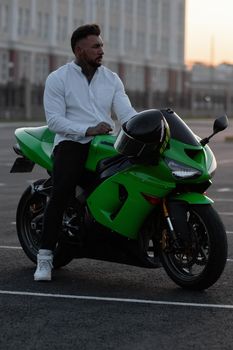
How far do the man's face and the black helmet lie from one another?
685 mm

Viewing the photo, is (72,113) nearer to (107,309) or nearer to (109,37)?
(107,309)

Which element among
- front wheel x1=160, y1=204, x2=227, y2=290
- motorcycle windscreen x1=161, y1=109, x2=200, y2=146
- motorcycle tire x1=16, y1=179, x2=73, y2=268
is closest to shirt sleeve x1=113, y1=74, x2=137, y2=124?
motorcycle windscreen x1=161, y1=109, x2=200, y2=146

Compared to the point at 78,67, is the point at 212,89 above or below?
below

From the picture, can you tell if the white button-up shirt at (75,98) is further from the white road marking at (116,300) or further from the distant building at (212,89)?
the distant building at (212,89)

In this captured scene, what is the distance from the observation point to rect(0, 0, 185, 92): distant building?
254 feet

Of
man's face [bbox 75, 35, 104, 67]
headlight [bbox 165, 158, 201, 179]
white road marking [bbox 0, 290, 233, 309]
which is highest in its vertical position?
man's face [bbox 75, 35, 104, 67]

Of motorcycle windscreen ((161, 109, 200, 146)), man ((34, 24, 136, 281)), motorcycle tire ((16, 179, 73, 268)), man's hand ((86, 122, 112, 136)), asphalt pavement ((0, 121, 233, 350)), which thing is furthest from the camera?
motorcycle tire ((16, 179, 73, 268))

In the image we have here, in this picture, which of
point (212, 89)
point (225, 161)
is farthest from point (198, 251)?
point (212, 89)

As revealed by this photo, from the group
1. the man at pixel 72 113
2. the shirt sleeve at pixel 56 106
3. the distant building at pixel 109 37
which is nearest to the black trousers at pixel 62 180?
the man at pixel 72 113

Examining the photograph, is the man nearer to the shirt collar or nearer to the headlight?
the shirt collar

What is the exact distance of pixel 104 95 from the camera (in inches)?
270

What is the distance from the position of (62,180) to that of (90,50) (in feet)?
3.12

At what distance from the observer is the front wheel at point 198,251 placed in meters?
6.17

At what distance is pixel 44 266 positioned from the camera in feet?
22.3
